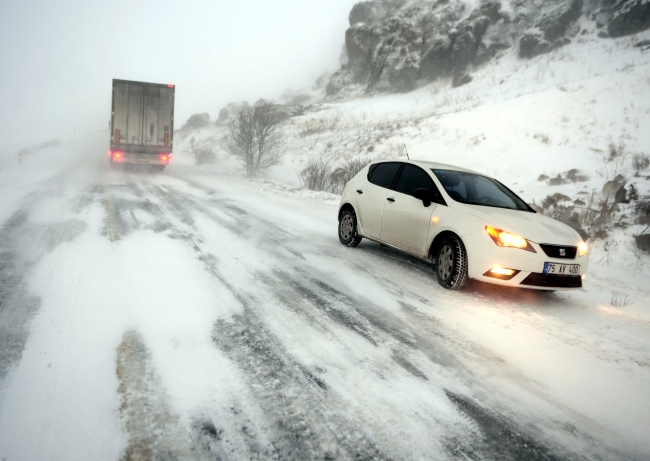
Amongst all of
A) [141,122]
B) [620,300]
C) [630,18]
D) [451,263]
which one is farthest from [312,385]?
[630,18]

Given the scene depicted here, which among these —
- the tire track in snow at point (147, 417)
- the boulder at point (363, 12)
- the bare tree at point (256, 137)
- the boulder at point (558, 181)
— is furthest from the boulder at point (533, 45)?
the tire track in snow at point (147, 417)

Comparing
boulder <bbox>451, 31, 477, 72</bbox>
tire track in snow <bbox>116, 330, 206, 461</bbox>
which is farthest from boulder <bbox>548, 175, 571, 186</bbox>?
boulder <bbox>451, 31, 477, 72</bbox>

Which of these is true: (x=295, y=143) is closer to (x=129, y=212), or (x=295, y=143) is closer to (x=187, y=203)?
(x=187, y=203)

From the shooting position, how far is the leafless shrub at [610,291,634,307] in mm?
5488

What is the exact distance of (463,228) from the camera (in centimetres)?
521

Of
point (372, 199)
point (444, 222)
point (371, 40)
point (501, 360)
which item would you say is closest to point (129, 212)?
point (372, 199)

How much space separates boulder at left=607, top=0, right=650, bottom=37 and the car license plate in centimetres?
3537

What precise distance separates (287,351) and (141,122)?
61.3ft

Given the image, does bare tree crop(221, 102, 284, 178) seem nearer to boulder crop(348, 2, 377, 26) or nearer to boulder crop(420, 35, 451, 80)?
boulder crop(420, 35, 451, 80)

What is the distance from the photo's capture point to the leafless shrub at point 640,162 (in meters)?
11.5

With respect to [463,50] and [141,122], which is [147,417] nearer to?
[141,122]

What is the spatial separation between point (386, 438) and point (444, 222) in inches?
141

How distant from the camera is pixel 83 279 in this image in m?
4.55

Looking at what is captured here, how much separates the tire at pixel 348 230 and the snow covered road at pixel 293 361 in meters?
1.13
